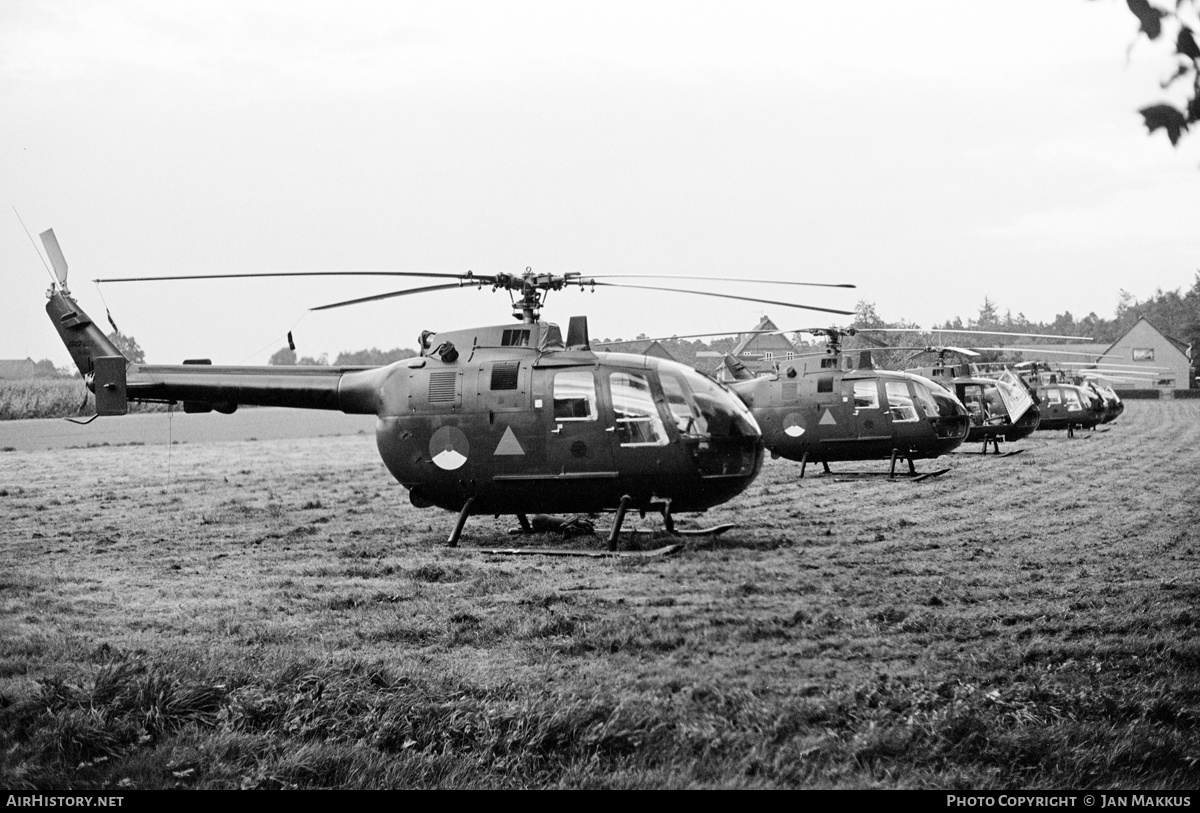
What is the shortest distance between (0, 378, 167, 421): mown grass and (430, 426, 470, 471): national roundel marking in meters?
3.84

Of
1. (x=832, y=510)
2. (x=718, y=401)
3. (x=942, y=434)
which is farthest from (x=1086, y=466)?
(x=718, y=401)

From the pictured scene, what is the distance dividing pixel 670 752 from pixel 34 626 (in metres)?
3.86

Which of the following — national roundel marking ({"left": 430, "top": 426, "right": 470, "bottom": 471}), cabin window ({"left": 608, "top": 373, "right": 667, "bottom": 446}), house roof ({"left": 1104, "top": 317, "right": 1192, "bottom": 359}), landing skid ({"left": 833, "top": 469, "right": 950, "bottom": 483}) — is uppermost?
house roof ({"left": 1104, "top": 317, "right": 1192, "bottom": 359})

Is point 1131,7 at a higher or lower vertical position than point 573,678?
higher

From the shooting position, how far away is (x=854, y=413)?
55.2 ft

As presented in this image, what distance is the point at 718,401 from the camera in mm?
9258

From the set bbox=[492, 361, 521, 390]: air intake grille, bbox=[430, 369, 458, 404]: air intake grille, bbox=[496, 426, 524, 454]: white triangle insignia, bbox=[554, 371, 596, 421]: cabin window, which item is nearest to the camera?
bbox=[554, 371, 596, 421]: cabin window

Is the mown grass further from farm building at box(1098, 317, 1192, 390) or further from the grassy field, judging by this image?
farm building at box(1098, 317, 1192, 390)

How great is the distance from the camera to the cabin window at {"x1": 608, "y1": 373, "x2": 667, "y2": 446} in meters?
8.91

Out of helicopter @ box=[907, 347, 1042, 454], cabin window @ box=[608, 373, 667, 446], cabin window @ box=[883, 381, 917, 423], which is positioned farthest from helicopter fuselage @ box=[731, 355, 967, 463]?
cabin window @ box=[608, 373, 667, 446]

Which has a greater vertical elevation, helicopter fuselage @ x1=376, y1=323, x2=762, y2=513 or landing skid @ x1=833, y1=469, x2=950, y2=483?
helicopter fuselage @ x1=376, y1=323, x2=762, y2=513

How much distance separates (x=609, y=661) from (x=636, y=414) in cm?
416

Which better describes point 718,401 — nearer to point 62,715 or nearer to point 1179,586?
point 1179,586

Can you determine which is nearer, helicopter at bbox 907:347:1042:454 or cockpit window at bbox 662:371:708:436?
cockpit window at bbox 662:371:708:436
